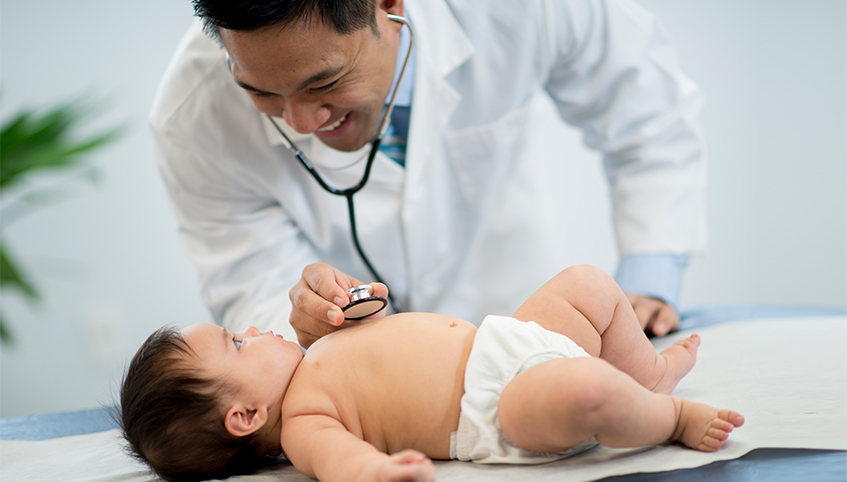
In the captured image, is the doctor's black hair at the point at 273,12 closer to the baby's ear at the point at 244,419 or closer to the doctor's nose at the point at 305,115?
the doctor's nose at the point at 305,115

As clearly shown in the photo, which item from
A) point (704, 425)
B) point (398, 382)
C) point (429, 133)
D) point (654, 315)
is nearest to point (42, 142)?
point (429, 133)

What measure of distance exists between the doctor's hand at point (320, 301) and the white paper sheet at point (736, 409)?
24 centimetres

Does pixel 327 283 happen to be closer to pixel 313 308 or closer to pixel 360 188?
pixel 313 308

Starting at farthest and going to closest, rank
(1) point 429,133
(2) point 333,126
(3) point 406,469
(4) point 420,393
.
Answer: (1) point 429,133 → (2) point 333,126 → (4) point 420,393 → (3) point 406,469

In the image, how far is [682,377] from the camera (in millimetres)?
1060

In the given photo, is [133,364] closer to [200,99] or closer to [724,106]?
[200,99]

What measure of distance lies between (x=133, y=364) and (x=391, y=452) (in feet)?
1.49

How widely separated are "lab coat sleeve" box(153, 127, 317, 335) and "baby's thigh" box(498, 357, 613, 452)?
2.54ft

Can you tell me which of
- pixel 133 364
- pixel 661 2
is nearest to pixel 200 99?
pixel 133 364

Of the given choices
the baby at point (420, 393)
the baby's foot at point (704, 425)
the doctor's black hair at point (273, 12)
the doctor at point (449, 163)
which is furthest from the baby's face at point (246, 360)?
the baby's foot at point (704, 425)

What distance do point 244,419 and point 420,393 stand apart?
0.96 feet

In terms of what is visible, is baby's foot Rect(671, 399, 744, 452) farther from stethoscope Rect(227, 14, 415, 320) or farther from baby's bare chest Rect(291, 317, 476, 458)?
stethoscope Rect(227, 14, 415, 320)

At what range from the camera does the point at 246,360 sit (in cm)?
99

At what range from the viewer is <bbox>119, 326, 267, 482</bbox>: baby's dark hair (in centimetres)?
90
